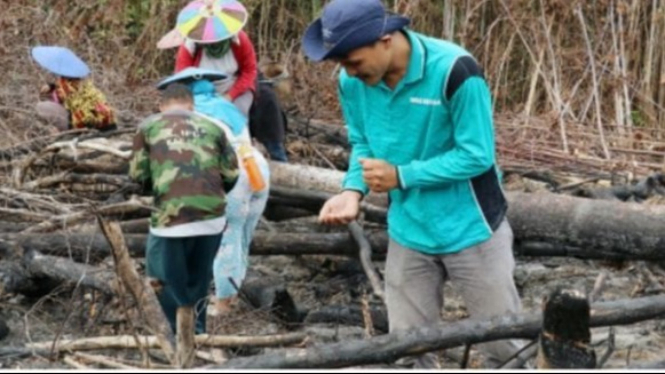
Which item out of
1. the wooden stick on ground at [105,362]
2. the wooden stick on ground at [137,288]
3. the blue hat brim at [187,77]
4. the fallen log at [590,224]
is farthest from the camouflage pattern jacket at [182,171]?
the fallen log at [590,224]

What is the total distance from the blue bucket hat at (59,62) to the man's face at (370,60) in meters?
5.16

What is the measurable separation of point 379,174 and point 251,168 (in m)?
2.42

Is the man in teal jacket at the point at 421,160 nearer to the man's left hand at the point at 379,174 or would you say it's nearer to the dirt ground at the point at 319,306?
the man's left hand at the point at 379,174

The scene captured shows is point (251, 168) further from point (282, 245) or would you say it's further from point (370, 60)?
point (370, 60)

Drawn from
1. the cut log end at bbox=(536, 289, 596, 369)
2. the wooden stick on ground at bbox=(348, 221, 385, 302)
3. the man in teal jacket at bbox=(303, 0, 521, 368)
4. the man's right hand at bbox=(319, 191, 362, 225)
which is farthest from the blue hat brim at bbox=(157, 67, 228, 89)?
the cut log end at bbox=(536, 289, 596, 369)

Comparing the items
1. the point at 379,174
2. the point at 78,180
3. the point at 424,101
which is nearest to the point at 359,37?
the point at 424,101

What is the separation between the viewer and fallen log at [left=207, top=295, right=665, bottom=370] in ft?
13.4

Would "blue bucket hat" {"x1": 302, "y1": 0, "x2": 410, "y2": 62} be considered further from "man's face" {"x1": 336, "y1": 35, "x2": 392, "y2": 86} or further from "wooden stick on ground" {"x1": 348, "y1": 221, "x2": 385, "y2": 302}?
"wooden stick on ground" {"x1": 348, "y1": 221, "x2": 385, "y2": 302}

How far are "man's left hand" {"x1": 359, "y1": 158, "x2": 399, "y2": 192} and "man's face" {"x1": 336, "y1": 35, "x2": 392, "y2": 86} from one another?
0.89 feet

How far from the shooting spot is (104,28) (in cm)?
1421

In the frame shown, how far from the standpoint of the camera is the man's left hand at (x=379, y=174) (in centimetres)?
430

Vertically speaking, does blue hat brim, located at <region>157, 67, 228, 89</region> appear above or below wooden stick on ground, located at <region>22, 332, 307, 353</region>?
above

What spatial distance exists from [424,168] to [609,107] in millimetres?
7697

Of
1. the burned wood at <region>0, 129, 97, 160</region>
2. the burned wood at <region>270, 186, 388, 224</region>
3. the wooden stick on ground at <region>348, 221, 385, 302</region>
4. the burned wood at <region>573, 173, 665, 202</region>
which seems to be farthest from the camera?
the burned wood at <region>0, 129, 97, 160</region>
